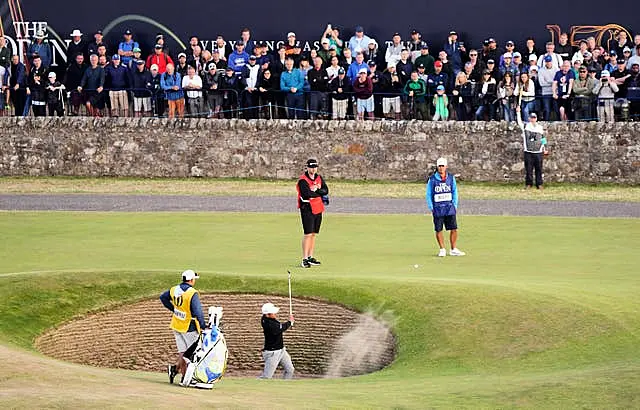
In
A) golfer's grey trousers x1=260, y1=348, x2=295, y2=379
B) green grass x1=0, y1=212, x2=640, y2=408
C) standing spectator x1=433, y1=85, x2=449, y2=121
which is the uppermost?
standing spectator x1=433, y1=85, x2=449, y2=121

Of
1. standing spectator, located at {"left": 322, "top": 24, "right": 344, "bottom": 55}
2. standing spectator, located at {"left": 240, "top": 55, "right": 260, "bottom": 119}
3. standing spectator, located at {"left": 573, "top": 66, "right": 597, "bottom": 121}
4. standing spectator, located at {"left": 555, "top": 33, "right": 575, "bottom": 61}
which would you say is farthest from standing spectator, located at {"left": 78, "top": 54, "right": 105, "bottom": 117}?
standing spectator, located at {"left": 573, "top": 66, "right": 597, "bottom": 121}

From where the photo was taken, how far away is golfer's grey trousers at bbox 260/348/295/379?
62.5 ft

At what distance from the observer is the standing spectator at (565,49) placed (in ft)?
132

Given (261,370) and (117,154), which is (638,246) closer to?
(261,370)

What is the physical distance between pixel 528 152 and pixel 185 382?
87.1 ft

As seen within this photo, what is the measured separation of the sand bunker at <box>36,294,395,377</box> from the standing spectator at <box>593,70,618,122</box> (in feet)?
65.0

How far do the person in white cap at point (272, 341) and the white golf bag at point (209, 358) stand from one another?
3.61m

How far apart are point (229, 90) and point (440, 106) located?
6.64 m

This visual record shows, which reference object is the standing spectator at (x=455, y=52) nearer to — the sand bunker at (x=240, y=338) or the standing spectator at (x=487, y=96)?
the standing spectator at (x=487, y=96)

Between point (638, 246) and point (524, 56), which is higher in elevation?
point (524, 56)

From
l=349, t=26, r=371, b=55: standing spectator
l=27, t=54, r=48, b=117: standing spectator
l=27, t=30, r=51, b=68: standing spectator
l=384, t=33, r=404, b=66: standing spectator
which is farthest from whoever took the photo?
l=27, t=30, r=51, b=68: standing spectator

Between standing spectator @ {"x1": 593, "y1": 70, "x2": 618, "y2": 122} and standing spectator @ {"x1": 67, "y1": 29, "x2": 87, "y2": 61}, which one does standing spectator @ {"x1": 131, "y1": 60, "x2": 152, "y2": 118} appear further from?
standing spectator @ {"x1": 593, "y1": 70, "x2": 618, "y2": 122}

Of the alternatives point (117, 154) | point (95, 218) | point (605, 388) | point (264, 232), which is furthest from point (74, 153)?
point (605, 388)

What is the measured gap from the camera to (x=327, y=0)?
44.4 meters
